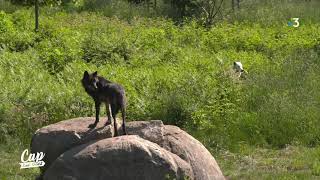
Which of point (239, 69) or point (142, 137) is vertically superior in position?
point (142, 137)

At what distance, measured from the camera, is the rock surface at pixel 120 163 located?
7.80m

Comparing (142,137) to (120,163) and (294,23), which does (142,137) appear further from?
(294,23)

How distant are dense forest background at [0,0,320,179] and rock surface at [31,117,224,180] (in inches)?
40.6

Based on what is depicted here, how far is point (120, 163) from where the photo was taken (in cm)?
782

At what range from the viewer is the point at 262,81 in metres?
14.0

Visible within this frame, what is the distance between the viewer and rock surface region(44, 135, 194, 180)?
7805 millimetres

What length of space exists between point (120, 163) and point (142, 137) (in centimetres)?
87

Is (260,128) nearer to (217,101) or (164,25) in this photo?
(217,101)

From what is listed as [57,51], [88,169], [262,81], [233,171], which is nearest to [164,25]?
[57,51]

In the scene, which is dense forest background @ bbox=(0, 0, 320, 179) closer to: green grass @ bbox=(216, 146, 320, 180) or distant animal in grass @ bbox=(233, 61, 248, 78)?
green grass @ bbox=(216, 146, 320, 180)

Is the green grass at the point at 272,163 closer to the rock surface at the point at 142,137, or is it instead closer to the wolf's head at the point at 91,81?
the rock surface at the point at 142,137

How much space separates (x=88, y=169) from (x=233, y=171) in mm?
3137

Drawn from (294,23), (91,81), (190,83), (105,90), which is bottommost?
(294,23)

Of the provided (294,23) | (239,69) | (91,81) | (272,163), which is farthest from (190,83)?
(294,23)
